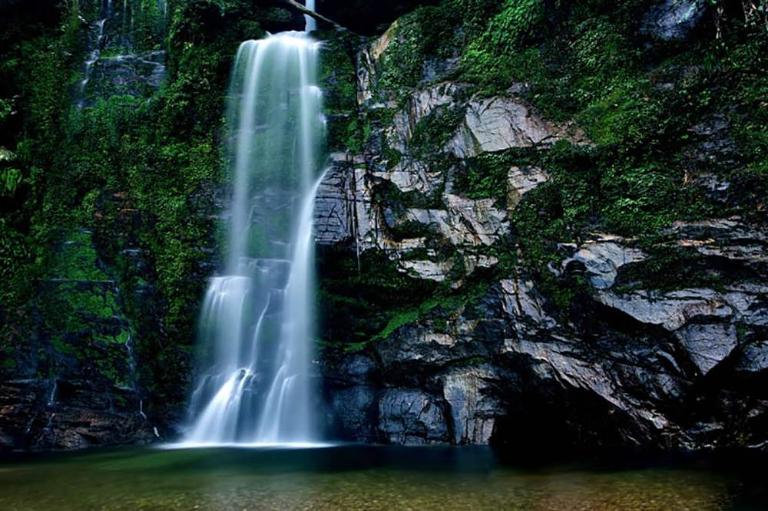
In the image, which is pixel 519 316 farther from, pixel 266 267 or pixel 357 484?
pixel 266 267

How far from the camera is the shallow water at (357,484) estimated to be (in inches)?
246

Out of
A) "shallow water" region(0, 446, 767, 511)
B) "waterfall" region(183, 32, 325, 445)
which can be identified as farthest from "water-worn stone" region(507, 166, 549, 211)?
"shallow water" region(0, 446, 767, 511)

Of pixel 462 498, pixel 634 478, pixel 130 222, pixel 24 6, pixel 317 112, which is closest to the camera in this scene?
pixel 462 498

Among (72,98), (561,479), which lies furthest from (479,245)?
(72,98)

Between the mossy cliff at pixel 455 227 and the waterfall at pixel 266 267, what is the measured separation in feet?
1.66

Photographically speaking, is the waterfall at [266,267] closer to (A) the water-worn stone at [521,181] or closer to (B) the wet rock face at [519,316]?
(B) the wet rock face at [519,316]

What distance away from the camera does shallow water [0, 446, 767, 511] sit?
6242mm

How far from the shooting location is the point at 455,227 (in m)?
12.3

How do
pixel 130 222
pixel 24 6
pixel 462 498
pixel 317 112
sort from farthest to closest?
pixel 24 6 < pixel 317 112 < pixel 130 222 < pixel 462 498

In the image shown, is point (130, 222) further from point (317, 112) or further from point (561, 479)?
point (561, 479)

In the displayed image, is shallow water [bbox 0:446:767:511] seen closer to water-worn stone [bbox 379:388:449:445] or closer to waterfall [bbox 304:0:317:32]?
water-worn stone [bbox 379:388:449:445]

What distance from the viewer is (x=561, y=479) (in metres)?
7.40

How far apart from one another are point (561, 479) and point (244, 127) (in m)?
12.2

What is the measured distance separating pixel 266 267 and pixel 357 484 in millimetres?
7215
